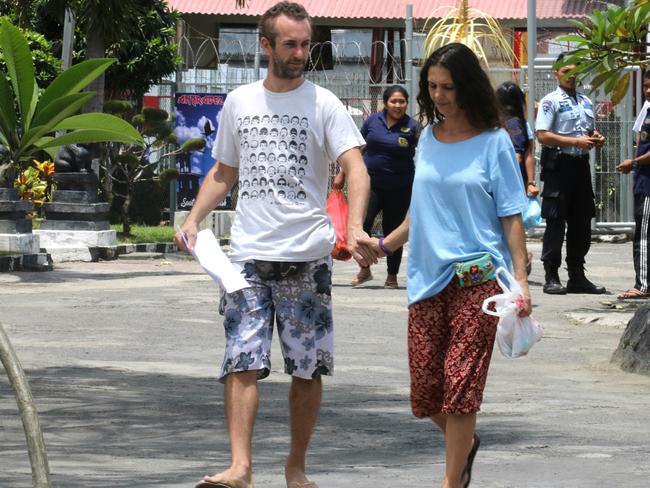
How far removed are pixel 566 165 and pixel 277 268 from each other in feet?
27.0

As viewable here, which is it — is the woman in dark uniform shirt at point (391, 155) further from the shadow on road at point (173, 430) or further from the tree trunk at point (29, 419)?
the tree trunk at point (29, 419)

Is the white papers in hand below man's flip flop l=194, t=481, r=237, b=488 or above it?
above

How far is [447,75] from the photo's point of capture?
5.99m

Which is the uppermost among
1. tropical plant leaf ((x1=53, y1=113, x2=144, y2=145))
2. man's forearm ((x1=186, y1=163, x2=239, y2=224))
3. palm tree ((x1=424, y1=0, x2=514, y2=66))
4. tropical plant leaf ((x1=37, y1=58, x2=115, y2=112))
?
palm tree ((x1=424, y1=0, x2=514, y2=66))

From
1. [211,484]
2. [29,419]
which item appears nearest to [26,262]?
[211,484]

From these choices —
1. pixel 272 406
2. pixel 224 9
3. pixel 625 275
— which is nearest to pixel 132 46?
pixel 224 9

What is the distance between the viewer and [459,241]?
5.94 meters

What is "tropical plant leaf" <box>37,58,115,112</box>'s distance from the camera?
4023 millimetres

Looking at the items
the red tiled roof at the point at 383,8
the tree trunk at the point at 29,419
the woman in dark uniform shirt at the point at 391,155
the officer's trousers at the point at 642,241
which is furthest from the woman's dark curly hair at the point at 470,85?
the red tiled roof at the point at 383,8

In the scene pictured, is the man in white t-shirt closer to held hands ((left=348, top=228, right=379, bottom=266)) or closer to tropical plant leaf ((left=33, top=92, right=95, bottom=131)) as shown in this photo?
held hands ((left=348, top=228, right=379, bottom=266))

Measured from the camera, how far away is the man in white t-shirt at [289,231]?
623 centimetres

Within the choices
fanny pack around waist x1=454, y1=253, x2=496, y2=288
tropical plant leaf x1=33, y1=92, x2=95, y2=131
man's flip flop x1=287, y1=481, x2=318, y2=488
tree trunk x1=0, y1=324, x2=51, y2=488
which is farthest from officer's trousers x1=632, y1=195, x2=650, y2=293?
tree trunk x1=0, y1=324, x2=51, y2=488

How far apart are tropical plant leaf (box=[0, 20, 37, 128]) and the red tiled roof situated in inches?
1099

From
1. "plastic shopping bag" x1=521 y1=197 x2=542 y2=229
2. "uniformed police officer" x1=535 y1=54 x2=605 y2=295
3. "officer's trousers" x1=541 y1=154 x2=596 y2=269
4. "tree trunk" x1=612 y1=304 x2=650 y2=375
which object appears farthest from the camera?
"officer's trousers" x1=541 y1=154 x2=596 y2=269
